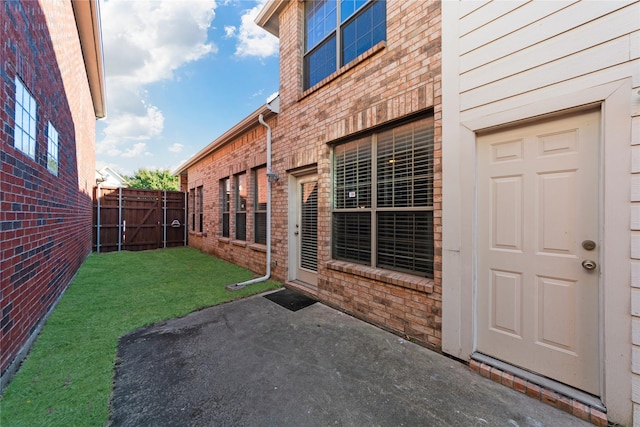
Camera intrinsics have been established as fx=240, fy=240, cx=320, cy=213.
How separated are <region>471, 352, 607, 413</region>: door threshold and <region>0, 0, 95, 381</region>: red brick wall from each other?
4.06 metres

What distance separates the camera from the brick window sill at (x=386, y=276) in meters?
2.67

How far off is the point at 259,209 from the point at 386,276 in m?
3.95

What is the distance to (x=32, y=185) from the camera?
265cm

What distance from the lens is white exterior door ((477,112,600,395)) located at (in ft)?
5.89

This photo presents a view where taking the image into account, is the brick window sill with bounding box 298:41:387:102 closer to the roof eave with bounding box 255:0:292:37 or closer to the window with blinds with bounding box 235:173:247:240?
the roof eave with bounding box 255:0:292:37

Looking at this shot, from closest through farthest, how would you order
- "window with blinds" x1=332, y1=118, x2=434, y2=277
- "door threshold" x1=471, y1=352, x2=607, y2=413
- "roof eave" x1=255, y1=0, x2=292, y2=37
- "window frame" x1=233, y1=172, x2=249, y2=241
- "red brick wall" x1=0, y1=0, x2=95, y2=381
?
"door threshold" x1=471, y1=352, x2=607, y2=413 → "red brick wall" x1=0, y1=0, x2=95, y2=381 → "window with blinds" x1=332, y1=118, x2=434, y2=277 → "roof eave" x1=255, y1=0, x2=292, y2=37 → "window frame" x1=233, y1=172, x2=249, y2=241

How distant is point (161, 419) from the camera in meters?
1.66

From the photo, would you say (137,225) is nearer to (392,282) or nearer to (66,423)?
(66,423)

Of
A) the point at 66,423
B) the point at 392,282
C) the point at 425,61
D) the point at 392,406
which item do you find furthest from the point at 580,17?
the point at 66,423

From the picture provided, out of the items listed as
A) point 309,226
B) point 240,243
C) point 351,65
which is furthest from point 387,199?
point 240,243

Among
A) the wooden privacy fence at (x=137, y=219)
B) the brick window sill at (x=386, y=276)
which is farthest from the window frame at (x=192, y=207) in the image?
the brick window sill at (x=386, y=276)

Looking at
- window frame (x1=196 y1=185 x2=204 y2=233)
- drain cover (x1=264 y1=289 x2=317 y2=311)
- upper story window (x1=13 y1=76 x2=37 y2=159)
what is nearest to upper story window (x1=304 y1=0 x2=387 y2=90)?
upper story window (x1=13 y1=76 x2=37 y2=159)

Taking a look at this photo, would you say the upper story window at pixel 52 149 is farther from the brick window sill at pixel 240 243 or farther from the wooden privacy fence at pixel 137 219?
the wooden privacy fence at pixel 137 219

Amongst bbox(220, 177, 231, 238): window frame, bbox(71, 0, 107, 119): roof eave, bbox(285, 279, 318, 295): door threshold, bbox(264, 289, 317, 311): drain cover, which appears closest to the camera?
bbox(264, 289, 317, 311): drain cover
